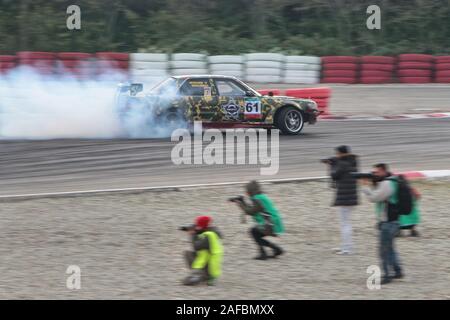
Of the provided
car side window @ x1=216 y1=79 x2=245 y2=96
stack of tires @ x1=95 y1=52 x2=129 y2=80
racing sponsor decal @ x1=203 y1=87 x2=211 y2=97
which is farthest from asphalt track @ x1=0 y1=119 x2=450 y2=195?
stack of tires @ x1=95 y1=52 x2=129 y2=80

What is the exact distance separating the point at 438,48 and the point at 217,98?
16.9 metres

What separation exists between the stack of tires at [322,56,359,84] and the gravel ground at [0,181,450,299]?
1315 centimetres

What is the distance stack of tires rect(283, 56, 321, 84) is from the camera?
26.0 metres

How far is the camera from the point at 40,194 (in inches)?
479

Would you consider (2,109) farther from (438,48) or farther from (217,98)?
(438,48)

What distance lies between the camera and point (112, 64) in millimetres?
25469

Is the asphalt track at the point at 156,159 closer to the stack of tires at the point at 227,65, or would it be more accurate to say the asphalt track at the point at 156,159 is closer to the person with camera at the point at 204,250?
the person with camera at the point at 204,250

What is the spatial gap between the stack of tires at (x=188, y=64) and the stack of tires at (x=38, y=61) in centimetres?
364

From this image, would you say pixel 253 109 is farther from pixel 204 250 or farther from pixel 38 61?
pixel 38 61

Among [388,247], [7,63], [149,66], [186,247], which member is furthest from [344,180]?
[7,63]

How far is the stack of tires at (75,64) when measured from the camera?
83.4 ft

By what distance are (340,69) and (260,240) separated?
673 inches

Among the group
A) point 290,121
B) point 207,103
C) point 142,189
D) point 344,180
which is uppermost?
point 207,103

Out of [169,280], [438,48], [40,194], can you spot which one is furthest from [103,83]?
[438,48]
